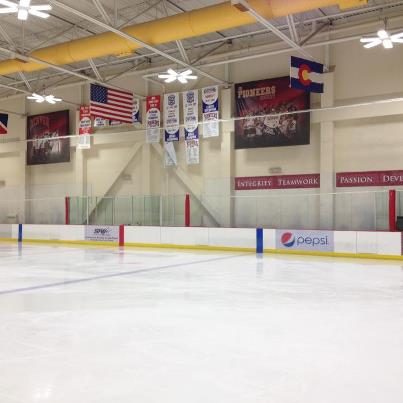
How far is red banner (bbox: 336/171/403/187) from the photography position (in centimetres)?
1661

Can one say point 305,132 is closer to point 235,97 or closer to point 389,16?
point 235,97

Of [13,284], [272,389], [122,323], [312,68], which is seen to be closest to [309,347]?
[272,389]

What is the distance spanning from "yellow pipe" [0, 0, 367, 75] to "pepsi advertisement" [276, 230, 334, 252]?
7.05m

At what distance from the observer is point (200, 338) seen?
194 inches

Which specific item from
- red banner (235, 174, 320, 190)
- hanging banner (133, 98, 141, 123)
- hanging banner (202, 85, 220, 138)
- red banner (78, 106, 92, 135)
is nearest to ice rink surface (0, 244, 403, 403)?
red banner (235, 174, 320, 190)

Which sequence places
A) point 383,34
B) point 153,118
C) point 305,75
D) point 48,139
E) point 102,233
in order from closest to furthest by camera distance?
1. point 383,34
2. point 305,75
3. point 102,233
4. point 153,118
5. point 48,139

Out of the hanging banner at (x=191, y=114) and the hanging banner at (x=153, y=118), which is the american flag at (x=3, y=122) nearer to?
the hanging banner at (x=153, y=118)

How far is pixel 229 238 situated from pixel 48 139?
12568 millimetres

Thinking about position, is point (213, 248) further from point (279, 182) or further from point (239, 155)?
point (239, 155)

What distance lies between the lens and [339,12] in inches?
658

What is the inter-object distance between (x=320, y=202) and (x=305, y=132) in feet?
9.37

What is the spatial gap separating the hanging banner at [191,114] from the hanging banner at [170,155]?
0.90 m

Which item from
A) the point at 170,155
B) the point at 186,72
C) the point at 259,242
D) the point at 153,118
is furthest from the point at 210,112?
the point at 259,242

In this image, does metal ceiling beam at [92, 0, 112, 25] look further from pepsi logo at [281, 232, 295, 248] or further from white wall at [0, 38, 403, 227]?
pepsi logo at [281, 232, 295, 248]
